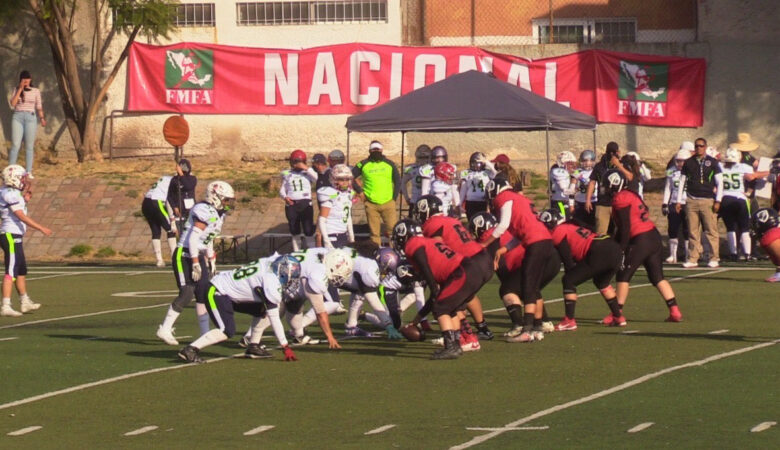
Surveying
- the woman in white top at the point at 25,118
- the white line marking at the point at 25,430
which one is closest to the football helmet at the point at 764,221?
the white line marking at the point at 25,430

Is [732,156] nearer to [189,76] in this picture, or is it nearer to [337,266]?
[337,266]

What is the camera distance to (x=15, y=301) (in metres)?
21.2

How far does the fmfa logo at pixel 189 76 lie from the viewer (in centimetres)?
3347

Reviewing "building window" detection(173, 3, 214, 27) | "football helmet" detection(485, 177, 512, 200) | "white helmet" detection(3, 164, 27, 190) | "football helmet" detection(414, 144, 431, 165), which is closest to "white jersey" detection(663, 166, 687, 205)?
"football helmet" detection(414, 144, 431, 165)

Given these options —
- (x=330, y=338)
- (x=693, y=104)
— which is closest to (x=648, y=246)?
(x=330, y=338)

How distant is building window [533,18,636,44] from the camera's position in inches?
1296

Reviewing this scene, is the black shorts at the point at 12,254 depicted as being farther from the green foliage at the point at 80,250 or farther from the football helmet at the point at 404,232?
the green foliage at the point at 80,250

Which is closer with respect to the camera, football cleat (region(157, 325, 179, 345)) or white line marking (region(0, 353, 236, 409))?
white line marking (region(0, 353, 236, 409))

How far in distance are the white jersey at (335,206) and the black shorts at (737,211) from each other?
7.66 meters

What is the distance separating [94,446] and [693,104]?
23.8m

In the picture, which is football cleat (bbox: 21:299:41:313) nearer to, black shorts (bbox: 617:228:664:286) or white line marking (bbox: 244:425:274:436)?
black shorts (bbox: 617:228:664:286)

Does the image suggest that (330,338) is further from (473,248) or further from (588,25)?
(588,25)

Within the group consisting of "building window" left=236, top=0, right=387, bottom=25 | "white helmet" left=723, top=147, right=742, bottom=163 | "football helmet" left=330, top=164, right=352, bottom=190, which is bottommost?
"football helmet" left=330, top=164, right=352, bottom=190

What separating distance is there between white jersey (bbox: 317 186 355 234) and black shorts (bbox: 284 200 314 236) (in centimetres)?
475
